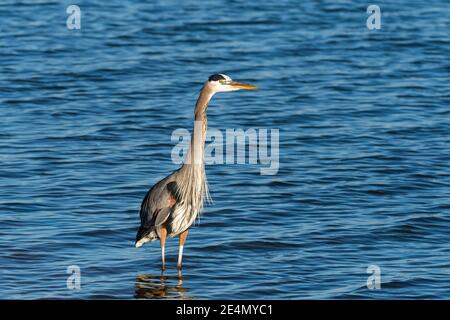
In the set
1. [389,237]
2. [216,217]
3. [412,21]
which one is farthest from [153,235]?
[412,21]

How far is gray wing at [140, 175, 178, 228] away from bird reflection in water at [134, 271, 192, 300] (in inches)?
23.3

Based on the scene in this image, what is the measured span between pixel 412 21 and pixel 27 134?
13.1 m

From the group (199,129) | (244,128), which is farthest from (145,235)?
(244,128)

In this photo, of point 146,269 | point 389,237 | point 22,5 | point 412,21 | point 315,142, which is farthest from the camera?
point 22,5

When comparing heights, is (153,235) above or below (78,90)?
below

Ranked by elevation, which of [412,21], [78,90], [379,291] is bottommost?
[379,291]

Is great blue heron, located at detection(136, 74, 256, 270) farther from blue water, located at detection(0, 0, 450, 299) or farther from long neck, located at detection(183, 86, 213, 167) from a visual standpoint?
blue water, located at detection(0, 0, 450, 299)

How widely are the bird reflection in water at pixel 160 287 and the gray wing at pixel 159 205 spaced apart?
1.94ft

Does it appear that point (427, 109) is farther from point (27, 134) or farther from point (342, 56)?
point (27, 134)

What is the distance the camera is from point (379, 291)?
11547mm

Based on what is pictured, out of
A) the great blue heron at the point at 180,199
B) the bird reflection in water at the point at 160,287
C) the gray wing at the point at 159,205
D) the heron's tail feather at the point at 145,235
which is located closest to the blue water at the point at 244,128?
the bird reflection in water at the point at 160,287

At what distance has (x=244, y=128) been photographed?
19000mm

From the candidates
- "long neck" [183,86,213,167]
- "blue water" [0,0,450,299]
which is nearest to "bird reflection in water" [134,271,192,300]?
"blue water" [0,0,450,299]

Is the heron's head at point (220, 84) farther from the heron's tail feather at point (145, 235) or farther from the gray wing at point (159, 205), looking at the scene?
the heron's tail feather at point (145, 235)
